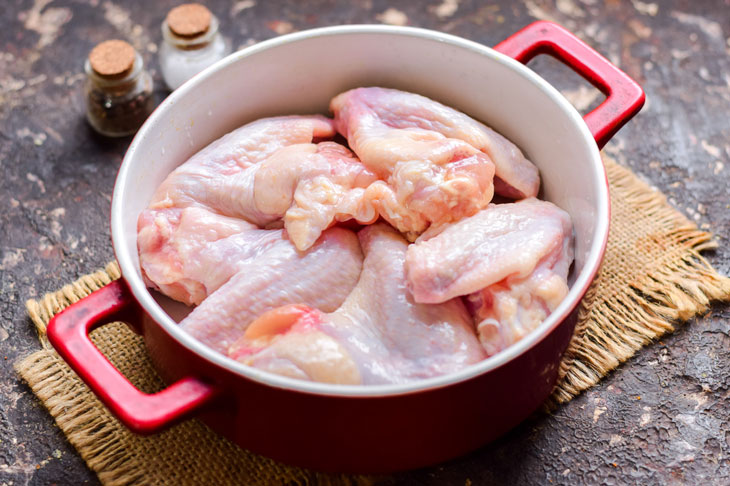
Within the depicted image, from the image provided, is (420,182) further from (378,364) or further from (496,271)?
(378,364)

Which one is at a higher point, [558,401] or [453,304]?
[453,304]

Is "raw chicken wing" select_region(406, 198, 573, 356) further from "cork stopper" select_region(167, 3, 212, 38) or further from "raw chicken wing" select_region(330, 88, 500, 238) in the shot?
"cork stopper" select_region(167, 3, 212, 38)

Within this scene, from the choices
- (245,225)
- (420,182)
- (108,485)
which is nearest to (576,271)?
(420,182)

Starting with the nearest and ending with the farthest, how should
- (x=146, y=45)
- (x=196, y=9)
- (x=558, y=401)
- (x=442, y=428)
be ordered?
(x=442, y=428) < (x=558, y=401) < (x=196, y=9) < (x=146, y=45)

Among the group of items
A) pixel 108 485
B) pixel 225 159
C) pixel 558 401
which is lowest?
pixel 108 485

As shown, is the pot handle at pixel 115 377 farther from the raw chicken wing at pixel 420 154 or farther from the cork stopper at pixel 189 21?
the cork stopper at pixel 189 21

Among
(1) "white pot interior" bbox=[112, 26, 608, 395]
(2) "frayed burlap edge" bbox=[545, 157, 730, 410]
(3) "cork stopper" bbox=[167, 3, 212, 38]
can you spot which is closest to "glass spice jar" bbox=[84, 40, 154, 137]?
(3) "cork stopper" bbox=[167, 3, 212, 38]

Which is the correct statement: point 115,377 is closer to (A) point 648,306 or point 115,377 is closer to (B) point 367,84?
(B) point 367,84

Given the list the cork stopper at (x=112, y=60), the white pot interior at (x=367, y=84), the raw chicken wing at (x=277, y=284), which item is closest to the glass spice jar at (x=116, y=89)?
the cork stopper at (x=112, y=60)
